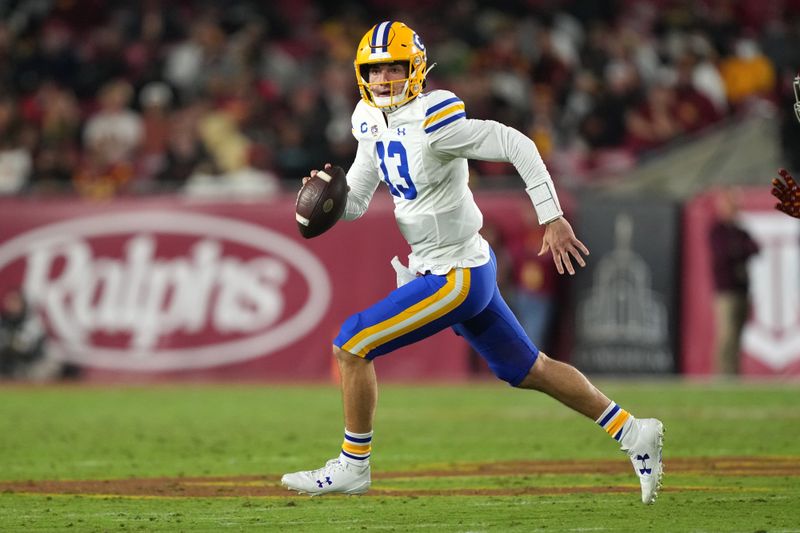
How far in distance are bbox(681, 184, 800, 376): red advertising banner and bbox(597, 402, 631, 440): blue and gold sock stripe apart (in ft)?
24.9

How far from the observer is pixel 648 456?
6434mm

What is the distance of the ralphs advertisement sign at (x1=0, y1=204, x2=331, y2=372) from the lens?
15023 millimetres

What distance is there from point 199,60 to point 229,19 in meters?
1.09

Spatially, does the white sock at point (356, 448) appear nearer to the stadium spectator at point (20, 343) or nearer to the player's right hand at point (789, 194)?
the player's right hand at point (789, 194)

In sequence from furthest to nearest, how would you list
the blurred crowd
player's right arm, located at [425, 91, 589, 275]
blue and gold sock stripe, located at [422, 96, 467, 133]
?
the blurred crowd, blue and gold sock stripe, located at [422, 96, 467, 133], player's right arm, located at [425, 91, 589, 275]

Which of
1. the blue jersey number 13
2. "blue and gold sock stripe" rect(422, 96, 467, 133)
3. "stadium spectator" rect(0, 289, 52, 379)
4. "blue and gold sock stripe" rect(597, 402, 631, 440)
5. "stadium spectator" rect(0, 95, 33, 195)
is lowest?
"blue and gold sock stripe" rect(597, 402, 631, 440)

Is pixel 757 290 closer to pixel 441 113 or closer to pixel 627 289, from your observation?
pixel 627 289

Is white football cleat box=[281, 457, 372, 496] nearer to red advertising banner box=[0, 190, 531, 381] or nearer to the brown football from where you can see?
the brown football

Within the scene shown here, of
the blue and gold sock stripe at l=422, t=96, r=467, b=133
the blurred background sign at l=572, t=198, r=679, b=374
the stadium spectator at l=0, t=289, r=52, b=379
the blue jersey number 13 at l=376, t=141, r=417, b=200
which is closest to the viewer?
the blue and gold sock stripe at l=422, t=96, r=467, b=133

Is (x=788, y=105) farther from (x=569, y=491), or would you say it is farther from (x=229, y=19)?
(x=569, y=491)

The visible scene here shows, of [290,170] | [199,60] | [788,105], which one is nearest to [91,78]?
[199,60]

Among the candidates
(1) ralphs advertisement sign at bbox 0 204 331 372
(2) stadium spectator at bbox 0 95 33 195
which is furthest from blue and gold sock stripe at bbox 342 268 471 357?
(2) stadium spectator at bbox 0 95 33 195

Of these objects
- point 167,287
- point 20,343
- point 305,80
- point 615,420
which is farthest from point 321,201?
point 305,80

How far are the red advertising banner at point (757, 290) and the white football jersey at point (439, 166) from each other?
7830mm
